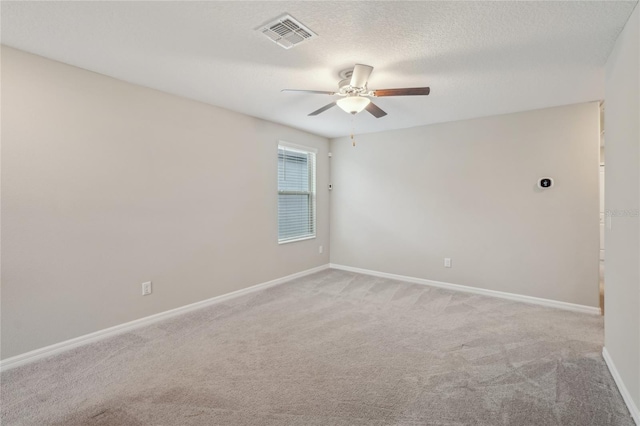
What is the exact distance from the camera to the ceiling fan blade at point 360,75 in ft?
7.30

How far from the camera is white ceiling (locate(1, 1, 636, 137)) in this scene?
5.84 feet

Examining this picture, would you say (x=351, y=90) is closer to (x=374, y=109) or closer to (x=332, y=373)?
(x=374, y=109)

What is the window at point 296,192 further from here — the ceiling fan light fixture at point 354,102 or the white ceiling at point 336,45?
the ceiling fan light fixture at point 354,102

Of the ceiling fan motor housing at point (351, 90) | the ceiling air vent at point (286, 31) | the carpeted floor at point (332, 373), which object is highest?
the ceiling air vent at point (286, 31)

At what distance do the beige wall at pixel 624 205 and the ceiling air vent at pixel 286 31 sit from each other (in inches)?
76.3

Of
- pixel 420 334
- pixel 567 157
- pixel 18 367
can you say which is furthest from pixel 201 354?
pixel 567 157

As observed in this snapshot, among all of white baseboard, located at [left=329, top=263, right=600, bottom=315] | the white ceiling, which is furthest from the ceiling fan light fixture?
white baseboard, located at [left=329, top=263, right=600, bottom=315]

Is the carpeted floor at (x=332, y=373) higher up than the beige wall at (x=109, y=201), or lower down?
lower down

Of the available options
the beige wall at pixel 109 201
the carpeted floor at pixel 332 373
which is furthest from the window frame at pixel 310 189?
the carpeted floor at pixel 332 373

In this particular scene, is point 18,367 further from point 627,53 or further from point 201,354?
point 627,53

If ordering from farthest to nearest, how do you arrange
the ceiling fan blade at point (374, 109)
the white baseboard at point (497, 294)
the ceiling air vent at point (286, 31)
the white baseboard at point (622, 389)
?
1. the white baseboard at point (497, 294)
2. the ceiling fan blade at point (374, 109)
3. the ceiling air vent at point (286, 31)
4. the white baseboard at point (622, 389)

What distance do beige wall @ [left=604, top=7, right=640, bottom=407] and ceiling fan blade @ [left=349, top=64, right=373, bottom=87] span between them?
155 centimetres

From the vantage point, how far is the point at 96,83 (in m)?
2.65

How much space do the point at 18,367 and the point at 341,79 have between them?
345cm
